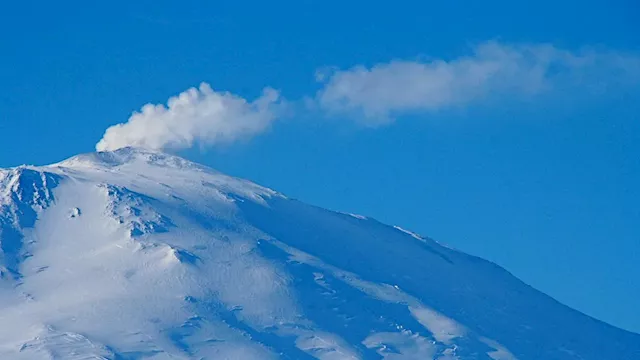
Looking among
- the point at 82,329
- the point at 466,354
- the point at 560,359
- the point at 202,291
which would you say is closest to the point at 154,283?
the point at 202,291

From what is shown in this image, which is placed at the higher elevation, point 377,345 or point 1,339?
point 377,345

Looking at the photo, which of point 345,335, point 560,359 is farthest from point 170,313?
point 560,359

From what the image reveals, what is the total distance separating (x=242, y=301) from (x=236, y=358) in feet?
59.2

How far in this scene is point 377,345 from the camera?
611ft

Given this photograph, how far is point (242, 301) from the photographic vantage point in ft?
631

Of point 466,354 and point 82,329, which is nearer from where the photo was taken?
point 82,329

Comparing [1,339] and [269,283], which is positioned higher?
[269,283]

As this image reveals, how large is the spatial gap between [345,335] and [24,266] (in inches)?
1623

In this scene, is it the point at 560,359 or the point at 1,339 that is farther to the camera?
the point at 560,359

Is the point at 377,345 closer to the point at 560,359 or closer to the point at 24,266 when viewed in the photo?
the point at 560,359

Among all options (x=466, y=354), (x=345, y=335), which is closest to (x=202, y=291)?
(x=345, y=335)

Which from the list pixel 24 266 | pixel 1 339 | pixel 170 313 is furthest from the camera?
pixel 24 266

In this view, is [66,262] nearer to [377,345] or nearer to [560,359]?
[377,345]

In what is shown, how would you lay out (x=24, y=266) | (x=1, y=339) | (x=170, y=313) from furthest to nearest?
(x=24, y=266) → (x=170, y=313) → (x=1, y=339)
